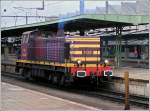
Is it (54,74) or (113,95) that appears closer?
(113,95)

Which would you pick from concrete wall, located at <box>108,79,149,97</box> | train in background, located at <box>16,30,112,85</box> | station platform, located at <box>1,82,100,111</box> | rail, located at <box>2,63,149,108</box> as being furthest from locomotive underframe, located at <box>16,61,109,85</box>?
station platform, located at <box>1,82,100,111</box>

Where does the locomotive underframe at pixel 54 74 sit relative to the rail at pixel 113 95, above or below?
above

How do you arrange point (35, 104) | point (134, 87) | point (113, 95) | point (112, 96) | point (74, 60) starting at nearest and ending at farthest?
point (35, 104) → point (112, 96) → point (113, 95) → point (134, 87) → point (74, 60)

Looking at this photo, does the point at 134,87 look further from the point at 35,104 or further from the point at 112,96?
the point at 35,104

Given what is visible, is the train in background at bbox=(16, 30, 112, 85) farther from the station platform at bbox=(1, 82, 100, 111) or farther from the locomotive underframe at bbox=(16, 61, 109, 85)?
the station platform at bbox=(1, 82, 100, 111)

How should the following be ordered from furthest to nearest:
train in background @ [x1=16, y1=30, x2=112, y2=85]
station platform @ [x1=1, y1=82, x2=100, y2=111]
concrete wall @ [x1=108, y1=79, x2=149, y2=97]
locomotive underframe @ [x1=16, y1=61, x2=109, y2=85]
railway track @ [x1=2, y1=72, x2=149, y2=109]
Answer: locomotive underframe @ [x1=16, y1=61, x2=109, y2=85] < train in background @ [x1=16, y1=30, x2=112, y2=85] < concrete wall @ [x1=108, y1=79, x2=149, y2=97] < railway track @ [x1=2, y1=72, x2=149, y2=109] < station platform @ [x1=1, y1=82, x2=100, y2=111]

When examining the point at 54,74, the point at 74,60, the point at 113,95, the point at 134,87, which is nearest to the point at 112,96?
the point at 113,95

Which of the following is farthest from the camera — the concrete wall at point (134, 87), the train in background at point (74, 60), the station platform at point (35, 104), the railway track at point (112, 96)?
the train in background at point (74, 60)

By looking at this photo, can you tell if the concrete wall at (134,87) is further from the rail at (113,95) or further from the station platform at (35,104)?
the station platform at (35,104)

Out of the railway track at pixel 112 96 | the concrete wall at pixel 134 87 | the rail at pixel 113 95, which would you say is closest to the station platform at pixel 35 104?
the railway track at pixel 112 96


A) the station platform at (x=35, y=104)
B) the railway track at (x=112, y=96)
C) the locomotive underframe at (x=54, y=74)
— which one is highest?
the locomotive underframe at (x=54, y=74)

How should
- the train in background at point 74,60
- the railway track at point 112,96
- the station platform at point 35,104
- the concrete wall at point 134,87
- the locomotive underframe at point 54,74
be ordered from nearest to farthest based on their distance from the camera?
the station platform at point 35,104 → the railway track at point 112,96 → the concrete wall at point 134,87 → the train in background at point 74,60 → the locomotive underframe at point 54,74

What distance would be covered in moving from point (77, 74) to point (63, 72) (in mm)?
1132

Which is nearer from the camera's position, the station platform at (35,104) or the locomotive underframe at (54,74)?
the station platform at (35,104)
